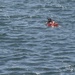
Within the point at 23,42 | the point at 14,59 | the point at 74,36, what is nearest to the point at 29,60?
the point at 14,59

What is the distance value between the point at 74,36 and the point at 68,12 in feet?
39.5

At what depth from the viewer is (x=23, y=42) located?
3928 centimetres

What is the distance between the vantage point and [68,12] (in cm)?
5225

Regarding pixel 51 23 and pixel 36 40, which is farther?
pixel 51 23

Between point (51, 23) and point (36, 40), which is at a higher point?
point (51, 23)

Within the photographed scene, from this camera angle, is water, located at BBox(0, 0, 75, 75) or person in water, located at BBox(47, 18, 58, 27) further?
person in water, located at BBox(47, 18, 58, 27)

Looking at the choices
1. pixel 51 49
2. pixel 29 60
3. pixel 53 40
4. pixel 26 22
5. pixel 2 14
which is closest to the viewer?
pixel 29 60

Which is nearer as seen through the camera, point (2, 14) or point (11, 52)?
point (11, 52)

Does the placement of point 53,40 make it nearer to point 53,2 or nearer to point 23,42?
point 23,42

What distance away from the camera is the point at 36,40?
39.8 m

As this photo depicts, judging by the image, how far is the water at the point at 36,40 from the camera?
32781 mm

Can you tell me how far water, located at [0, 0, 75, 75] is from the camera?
108ft

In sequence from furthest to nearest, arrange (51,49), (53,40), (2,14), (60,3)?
(60,3) → (2,14) → (53,40) → (51,49)

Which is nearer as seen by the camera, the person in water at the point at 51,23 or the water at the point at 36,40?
the water at the point at 36,40
